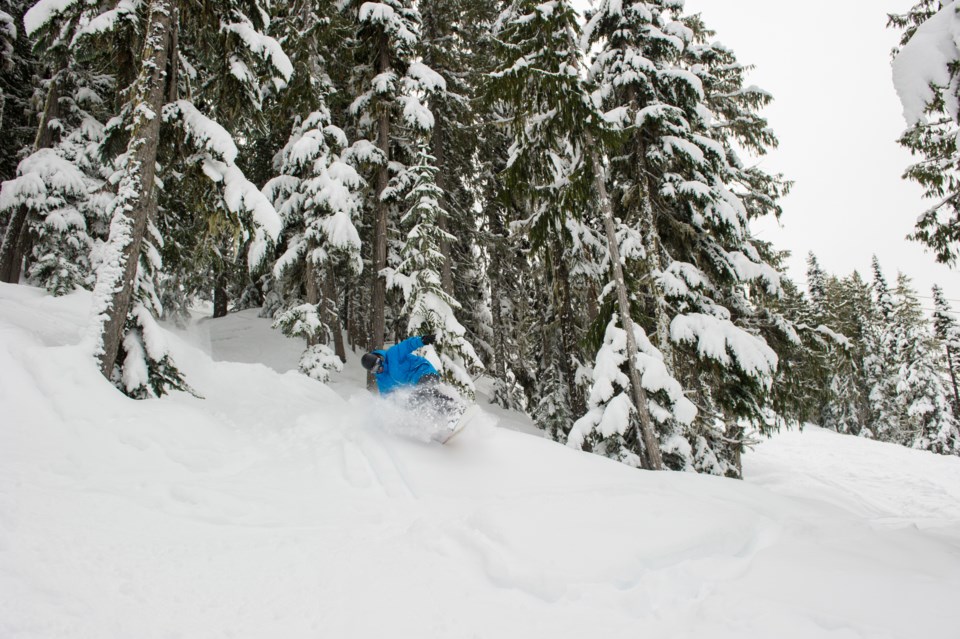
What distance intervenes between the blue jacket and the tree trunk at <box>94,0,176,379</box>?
3.88 meters

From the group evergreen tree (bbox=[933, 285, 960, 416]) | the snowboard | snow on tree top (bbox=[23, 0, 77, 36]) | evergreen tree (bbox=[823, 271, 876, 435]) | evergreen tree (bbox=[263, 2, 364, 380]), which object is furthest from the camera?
evergreen tree (bbox=[823, 271, 876, 435])

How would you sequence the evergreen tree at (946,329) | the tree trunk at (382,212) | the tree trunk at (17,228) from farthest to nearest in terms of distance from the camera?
the evergreen tree at (946,329) → the tree trunk at (17,228) → the tree trunk at (382,212)

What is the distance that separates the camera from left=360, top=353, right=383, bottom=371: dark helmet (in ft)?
23.9

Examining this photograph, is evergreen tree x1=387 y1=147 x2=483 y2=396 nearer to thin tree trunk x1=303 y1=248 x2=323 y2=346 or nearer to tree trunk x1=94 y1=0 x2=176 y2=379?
thin tree trunk x1=303 y1=248 x2=323 y2=346

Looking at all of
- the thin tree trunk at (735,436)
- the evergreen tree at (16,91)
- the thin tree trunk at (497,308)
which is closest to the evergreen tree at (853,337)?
the thin tree trunk at (735,436)

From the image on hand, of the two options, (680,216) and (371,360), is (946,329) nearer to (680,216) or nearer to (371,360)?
(680,216)

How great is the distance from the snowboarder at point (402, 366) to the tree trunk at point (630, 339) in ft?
13.0

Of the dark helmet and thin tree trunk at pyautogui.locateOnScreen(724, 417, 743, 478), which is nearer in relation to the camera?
the dark helmet

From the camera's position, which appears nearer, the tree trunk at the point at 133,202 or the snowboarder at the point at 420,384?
the tree trunk at the point at 133,202

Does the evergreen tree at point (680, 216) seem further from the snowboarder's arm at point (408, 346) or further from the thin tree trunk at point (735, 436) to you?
the snowboarder's arm at point (408, 346)

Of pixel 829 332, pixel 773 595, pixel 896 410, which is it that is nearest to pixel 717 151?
pixel 829 332

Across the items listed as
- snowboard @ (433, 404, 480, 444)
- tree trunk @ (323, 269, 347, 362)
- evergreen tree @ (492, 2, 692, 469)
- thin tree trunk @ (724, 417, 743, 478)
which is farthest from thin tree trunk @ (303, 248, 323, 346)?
thin tree trunk @ (724, 417, 743, 478)

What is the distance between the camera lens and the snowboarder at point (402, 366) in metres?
7.40

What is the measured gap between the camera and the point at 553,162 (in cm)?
1030
